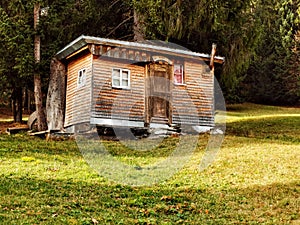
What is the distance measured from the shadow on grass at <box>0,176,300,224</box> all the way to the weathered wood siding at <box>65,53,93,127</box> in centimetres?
1019

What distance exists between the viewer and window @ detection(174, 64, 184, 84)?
25688 mm

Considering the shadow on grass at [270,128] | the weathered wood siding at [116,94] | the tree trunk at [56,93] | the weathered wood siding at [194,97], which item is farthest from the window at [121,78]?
the shadow on grass at [270,128]

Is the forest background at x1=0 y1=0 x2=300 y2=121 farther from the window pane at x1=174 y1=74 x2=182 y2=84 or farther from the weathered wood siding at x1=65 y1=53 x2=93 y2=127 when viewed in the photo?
the window pane at x1=174 y1=74 x2=182 y2=84

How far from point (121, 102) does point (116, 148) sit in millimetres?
4159

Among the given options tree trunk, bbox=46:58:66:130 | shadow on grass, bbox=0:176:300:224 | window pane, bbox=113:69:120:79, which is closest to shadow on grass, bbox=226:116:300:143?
window pane, bbox=113:69:120:79

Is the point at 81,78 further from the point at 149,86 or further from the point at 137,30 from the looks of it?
the point at 137,30

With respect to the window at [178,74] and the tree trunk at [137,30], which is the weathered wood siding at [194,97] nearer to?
the window at [178,74]

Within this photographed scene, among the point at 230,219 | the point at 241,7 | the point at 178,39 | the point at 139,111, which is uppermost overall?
the point at 241,7

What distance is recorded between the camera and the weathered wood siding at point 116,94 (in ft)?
76.2

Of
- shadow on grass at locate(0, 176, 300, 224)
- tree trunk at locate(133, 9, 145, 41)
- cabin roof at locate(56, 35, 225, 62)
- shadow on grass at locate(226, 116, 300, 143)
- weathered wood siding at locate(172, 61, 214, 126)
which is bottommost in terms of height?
shadow on grass at locate(0, 176, 300, 224)

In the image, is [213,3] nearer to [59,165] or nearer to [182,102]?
[182,102]

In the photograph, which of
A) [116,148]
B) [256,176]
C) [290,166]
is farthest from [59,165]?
[290,166]

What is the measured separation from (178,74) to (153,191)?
13.6 m

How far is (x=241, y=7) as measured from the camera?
29.8 m
